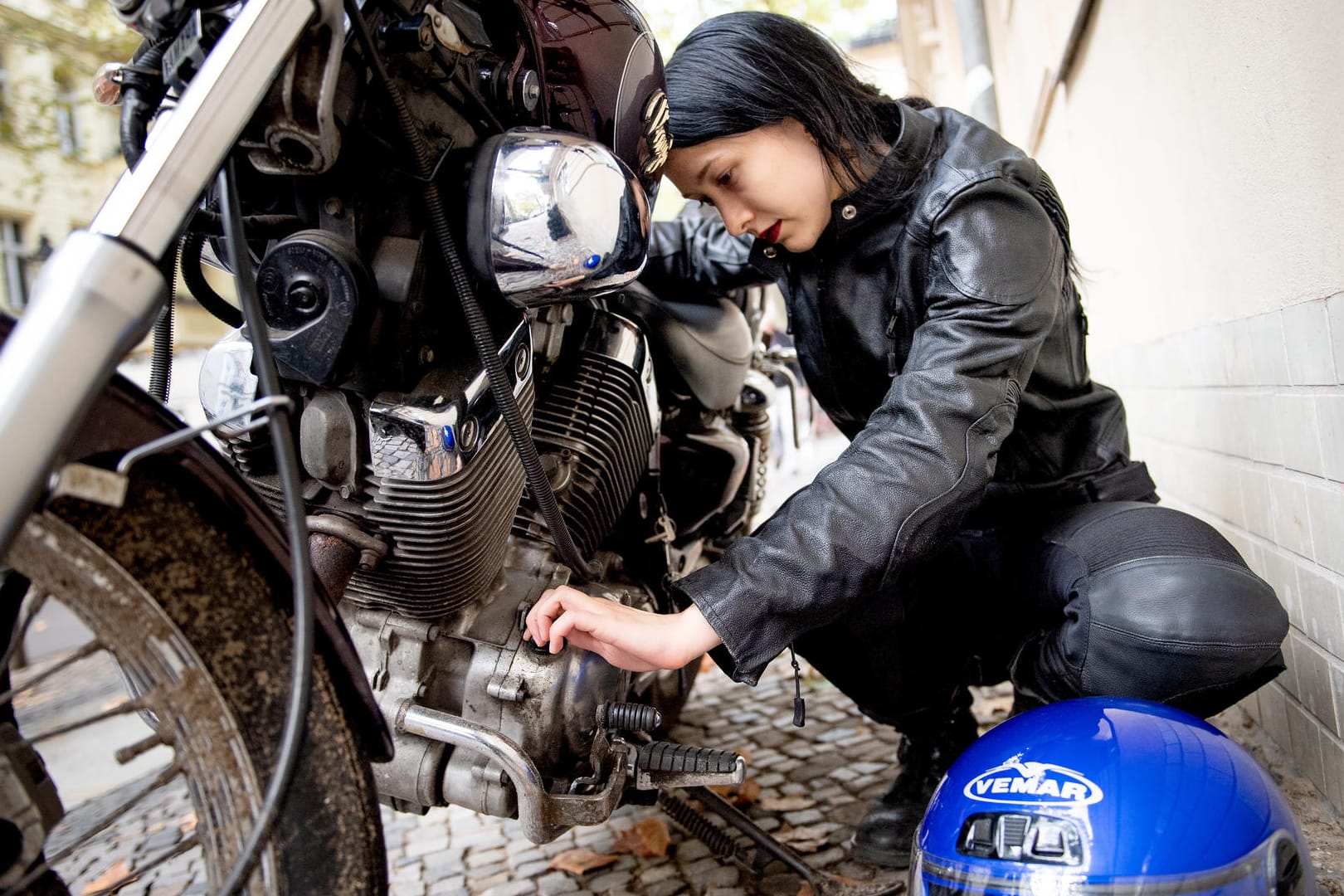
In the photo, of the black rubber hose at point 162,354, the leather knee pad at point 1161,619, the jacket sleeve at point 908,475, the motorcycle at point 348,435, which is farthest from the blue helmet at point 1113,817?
the black rubber hose at point 162,354

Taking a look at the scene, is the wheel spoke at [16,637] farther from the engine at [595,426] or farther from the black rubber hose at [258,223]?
the engine at [595,426]

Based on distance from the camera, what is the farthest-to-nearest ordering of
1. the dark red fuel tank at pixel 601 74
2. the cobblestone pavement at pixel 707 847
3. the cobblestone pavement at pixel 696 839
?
the cobblestone pavement at pixel 707 847, the cobblestone pavement at pixel 696 839, the dark red fuel tank at pixel 601 74

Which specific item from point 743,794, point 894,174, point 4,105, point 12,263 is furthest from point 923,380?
point 12,263

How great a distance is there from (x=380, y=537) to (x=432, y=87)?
58 cm

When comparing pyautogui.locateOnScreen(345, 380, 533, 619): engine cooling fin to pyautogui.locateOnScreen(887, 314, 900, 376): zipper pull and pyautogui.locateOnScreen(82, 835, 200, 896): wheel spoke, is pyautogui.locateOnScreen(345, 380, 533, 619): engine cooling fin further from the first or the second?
pyautogui.locateOnScreen(887, 314, 900, 376): zipper pull

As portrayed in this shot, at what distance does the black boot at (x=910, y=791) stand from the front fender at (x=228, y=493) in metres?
1.16

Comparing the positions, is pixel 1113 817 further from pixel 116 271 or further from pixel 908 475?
pixel 116 271

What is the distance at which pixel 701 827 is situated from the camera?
1.77m

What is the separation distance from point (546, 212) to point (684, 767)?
829 mm

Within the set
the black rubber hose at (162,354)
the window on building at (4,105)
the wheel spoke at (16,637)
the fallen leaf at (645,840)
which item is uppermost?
the window on building at (4,105)

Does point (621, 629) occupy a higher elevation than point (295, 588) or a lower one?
lower

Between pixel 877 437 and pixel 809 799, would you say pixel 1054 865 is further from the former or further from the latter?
pixel 809 799

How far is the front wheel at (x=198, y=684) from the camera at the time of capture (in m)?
0.88

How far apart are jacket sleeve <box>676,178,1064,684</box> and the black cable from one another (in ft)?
1.89
